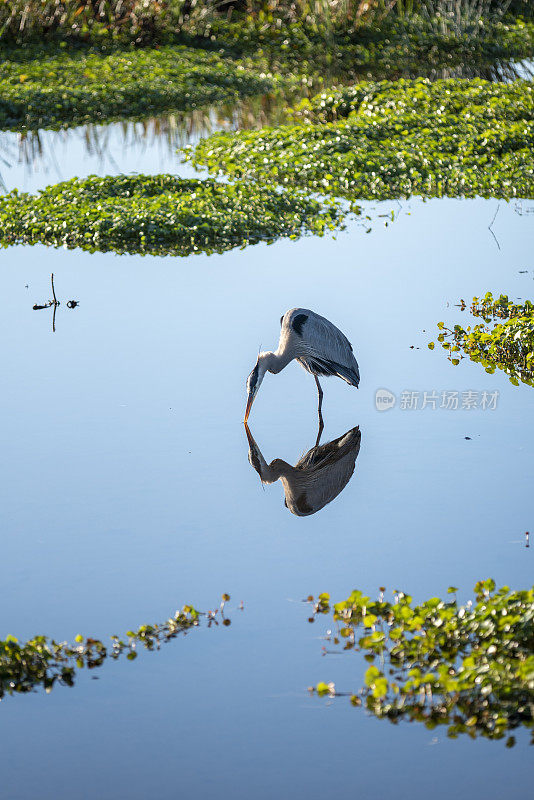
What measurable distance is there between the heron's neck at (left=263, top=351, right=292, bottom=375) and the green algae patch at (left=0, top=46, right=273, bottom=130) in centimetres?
1137

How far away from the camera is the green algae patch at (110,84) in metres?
18.2

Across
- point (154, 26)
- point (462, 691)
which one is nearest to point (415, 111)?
point (154, 26)

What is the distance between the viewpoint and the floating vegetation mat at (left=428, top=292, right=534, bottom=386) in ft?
29.4

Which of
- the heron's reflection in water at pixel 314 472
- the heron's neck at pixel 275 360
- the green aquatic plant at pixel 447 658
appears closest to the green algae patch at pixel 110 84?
the heron's neck at pixel 275 360

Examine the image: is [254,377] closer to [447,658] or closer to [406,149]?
[447,658]

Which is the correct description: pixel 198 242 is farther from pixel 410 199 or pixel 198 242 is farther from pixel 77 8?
pixel 77 8

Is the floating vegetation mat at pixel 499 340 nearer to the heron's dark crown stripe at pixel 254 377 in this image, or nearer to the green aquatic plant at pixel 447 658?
the heron's dark crown stripe at pixel 254 377

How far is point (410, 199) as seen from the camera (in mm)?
13773

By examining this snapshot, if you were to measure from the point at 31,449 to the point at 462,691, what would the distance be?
13.4 ft

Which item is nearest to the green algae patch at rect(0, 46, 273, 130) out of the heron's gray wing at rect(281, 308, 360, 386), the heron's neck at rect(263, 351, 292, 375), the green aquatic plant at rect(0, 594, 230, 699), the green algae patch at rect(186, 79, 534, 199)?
the green algae patch at rect(186, 79, 534, 199)

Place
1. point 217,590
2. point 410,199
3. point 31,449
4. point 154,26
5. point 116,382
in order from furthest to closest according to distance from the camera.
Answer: point 154,26, point 410,199, point 116,382, point 31,449, point 217,590

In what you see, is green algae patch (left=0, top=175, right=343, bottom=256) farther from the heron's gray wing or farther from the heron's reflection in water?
the heron's reflection in water

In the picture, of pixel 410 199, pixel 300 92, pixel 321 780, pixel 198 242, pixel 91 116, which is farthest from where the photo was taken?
pixel 300 92

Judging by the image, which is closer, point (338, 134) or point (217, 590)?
point (217, 590)
